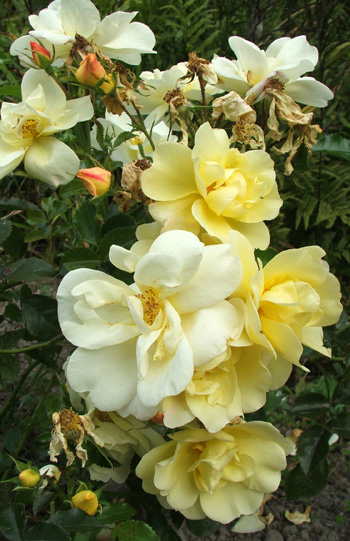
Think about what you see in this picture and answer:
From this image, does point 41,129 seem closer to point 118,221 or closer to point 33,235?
point 118,221

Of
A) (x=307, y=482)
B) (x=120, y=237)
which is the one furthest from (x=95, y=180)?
→ (x=307, y=482)

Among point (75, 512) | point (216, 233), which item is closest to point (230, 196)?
point (216, 233)

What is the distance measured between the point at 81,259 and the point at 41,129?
18 centimetres

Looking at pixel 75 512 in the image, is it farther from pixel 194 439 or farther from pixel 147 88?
pixel 147 88

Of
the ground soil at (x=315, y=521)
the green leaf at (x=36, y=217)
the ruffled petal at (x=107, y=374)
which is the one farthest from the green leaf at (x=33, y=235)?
the ground soil at (x=315, y=521)

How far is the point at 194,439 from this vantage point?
64cm

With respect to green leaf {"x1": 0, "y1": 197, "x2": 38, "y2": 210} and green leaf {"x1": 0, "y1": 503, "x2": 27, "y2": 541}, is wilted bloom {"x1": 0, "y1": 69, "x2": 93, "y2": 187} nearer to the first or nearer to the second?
green leaf {"x1": 0, "y1": 197, "x2": 38, "y2": 210}

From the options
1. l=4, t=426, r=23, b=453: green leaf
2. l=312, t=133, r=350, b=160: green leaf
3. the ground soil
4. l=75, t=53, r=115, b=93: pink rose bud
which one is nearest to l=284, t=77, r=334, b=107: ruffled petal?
l=312, t=133, r=350, b=160: green leaf

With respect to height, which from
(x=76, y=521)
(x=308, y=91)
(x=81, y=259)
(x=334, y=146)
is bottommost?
(x=76, y=521)

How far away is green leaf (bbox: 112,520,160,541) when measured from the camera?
722 millimetres

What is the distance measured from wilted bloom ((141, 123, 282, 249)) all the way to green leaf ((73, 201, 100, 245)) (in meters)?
0.18

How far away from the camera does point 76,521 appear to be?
0.67 metres

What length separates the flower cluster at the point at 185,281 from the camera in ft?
1.69

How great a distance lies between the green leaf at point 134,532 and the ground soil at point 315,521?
0.63 metres
